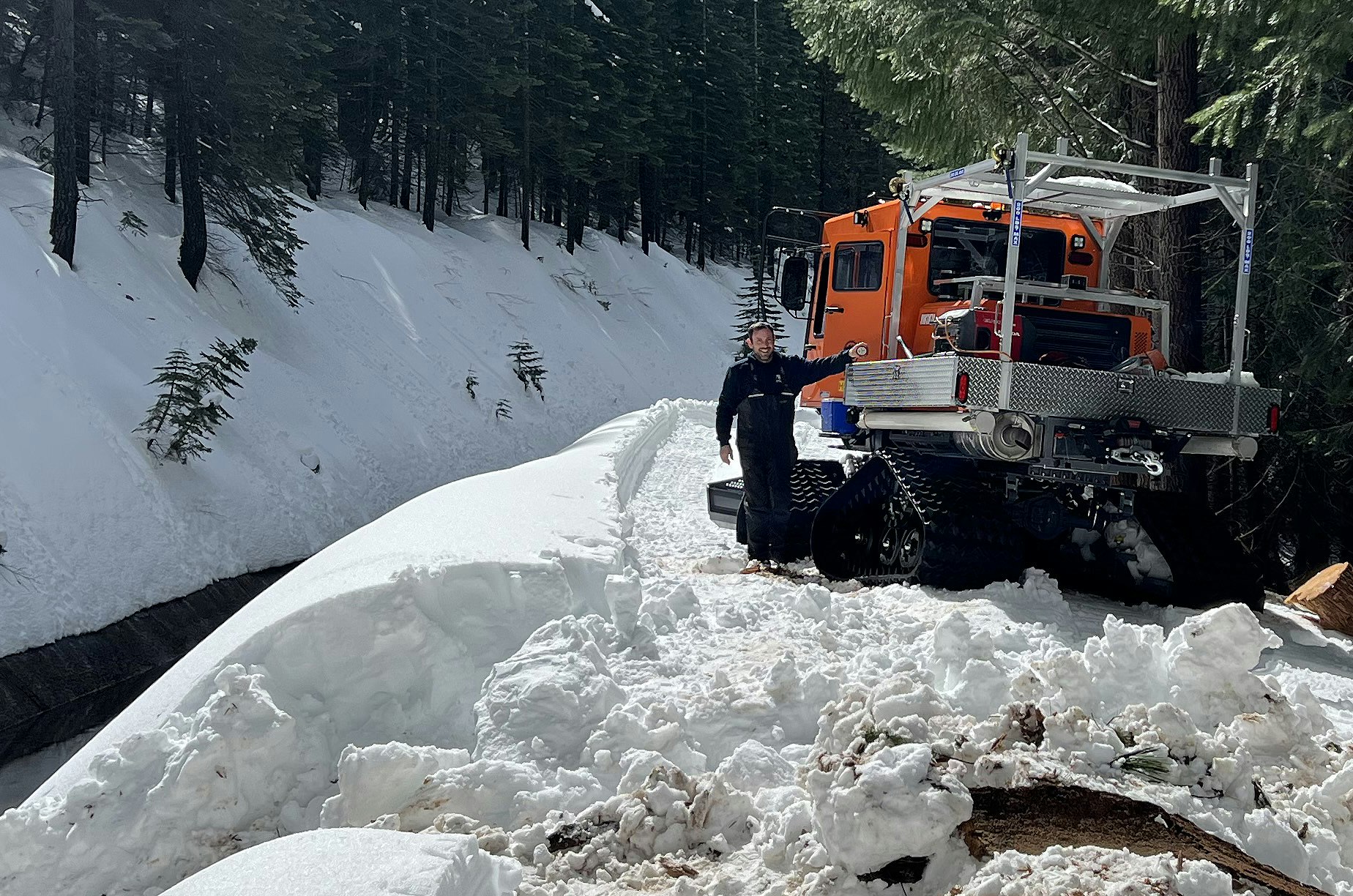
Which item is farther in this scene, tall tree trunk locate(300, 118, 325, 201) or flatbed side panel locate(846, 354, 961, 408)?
tall tree trunk locate(300, 118, 325, 201)

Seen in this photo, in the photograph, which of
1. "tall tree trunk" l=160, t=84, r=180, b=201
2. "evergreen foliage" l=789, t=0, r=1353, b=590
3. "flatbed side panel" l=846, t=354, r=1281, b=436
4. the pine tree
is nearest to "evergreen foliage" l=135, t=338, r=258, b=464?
"tall tree trunk" l=160, t=84, r=180, b=201

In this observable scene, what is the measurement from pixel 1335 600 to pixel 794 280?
4.71 metres

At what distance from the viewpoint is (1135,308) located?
8586 mm

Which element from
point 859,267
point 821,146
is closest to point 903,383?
point 859,267

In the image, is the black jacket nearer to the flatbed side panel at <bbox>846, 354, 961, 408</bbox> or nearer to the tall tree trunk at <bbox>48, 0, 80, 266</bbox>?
the flatbed side panel at <bbox>846, 354, 961, 408</bbox>

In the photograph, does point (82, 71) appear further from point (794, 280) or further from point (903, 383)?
point (903, 383)

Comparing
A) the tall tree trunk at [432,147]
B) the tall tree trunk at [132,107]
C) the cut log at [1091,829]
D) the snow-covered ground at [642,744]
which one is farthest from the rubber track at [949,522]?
the tall tree trunk at [432,147]

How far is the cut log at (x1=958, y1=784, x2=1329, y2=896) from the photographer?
11.2ft

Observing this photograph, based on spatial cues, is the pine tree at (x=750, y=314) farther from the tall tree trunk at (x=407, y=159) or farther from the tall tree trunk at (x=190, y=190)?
the tall tree trunk at (x=190, y=190)

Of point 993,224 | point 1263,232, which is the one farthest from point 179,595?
point 1263,232

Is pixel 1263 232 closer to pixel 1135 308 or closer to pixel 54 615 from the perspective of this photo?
pixel 1135 308

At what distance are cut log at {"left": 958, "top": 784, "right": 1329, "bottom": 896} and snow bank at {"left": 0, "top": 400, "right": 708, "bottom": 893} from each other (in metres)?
1.68

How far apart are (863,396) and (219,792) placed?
16.3ft

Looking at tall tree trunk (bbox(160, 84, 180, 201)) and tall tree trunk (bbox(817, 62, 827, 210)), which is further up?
tall tree trunk (bbox(817, 62, 827, 210))
